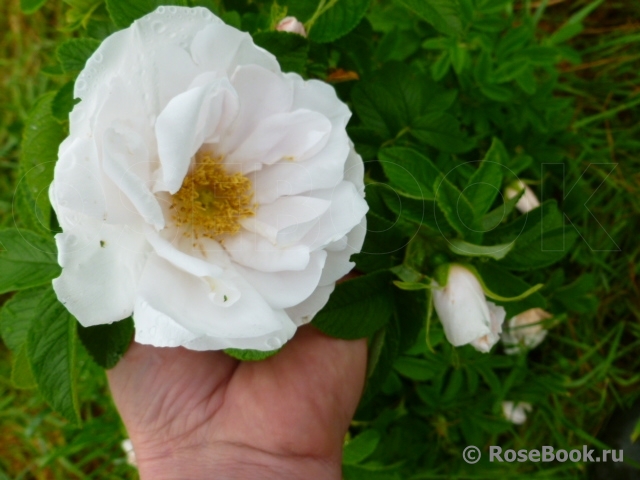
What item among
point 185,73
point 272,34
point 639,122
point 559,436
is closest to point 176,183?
point 185,73

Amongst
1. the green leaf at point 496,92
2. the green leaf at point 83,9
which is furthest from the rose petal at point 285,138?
the green leaf at point 496,92

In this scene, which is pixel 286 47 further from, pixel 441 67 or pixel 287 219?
pixel 441 67

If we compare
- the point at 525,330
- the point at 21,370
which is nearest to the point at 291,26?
the point at 21,370

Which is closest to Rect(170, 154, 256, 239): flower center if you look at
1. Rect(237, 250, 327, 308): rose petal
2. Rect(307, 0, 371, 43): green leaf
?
Rect(237, 250, 327, 308): rose petal

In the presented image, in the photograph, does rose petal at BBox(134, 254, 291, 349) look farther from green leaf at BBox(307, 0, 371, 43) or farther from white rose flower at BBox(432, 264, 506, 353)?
green leaf at BBox(307, 0, 371, 43)

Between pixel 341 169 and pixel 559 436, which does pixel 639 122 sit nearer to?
pixel 559 436

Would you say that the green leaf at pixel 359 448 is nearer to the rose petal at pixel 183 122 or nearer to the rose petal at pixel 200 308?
the rose petal at pixel 200 308

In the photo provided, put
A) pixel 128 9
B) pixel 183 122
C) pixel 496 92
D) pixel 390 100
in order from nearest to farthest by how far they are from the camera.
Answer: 1. pixel 183 122
2. pixel 128 9
3. pixel 390 100
4. pixel 496 92
